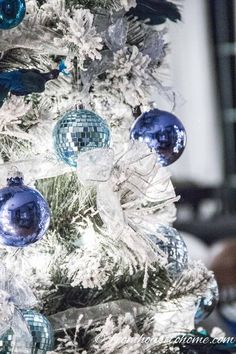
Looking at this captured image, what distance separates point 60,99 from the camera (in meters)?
1.15

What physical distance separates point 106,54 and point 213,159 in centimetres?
368

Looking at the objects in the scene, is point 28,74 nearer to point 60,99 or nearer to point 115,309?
point 60,99

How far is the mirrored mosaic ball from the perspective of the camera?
118 centimetres

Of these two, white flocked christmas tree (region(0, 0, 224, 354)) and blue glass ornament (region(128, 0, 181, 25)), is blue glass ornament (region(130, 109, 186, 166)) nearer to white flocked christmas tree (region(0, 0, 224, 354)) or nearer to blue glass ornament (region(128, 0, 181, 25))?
white flocked christmas tree (region(0, 0, 224, 354))

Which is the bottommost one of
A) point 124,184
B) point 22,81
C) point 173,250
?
point 173,250

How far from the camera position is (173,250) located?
120cm

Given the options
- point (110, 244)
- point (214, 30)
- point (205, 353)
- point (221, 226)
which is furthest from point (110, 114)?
point (214, 30)

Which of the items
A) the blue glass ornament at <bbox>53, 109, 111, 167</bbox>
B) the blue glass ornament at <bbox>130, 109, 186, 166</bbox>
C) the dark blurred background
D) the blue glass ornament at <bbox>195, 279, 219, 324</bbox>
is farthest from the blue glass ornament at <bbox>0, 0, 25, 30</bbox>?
the dark blurred background

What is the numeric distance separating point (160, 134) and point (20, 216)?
31cm

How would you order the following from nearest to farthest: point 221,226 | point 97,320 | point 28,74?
point 28,74, point 97,320, point 221,226

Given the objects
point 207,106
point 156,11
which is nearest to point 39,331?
point 156,11

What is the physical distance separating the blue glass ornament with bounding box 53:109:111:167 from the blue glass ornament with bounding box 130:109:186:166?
0.45ft

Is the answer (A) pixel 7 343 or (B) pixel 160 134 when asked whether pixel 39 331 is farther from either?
(B) pixel 160 134

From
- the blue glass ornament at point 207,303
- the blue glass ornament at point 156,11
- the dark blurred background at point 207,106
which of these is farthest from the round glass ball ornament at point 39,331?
the dark blurred background at point 207,106
